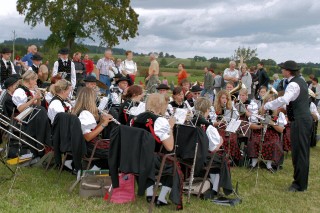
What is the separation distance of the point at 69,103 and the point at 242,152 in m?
3.18

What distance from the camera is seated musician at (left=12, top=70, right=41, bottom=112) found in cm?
666

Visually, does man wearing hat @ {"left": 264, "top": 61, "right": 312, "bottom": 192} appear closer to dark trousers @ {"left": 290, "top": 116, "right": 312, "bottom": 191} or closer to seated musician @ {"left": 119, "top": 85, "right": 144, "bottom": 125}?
dark trousers @ {"left": 290, "top": 116, "right": 312, "bottom": 191}

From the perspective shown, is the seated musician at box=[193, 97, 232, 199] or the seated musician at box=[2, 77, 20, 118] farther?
the seated musician at box=[2, 77, 20, 118]

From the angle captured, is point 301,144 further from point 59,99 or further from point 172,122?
point 59,99

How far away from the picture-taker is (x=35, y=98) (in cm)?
664

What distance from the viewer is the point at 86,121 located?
5.41 meters

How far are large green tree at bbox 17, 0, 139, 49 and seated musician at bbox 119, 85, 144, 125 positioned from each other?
77.6 ft

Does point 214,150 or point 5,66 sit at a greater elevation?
point 5,66

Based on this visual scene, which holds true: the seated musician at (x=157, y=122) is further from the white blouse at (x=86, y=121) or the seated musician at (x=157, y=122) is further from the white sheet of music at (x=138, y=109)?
the white blouse at (x=86, y=121)

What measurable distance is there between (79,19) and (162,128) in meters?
26.4

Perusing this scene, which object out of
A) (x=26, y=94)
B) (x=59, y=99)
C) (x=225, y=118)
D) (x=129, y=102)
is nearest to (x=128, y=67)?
(x=225, y=118)

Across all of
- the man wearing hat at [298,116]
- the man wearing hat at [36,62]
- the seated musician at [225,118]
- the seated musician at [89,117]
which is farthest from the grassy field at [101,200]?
the man wearing hat at [36,62]

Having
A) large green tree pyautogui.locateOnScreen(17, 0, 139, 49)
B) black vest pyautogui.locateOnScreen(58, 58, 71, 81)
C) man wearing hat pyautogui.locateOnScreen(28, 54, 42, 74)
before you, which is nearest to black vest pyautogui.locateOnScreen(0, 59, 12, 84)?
man wearing hat pyautogui.locateOnScreen(28, 54, 42, 74)

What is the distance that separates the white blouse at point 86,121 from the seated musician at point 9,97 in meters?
2.16
